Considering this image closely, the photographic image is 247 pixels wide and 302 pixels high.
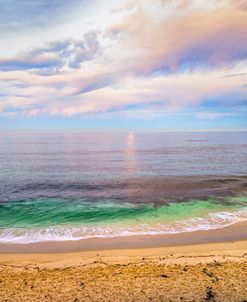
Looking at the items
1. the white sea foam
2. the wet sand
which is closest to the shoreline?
the white sea foam

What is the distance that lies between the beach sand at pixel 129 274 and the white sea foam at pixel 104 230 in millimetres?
2155

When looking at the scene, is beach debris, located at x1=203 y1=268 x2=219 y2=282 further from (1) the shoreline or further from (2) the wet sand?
(1) the shoreline

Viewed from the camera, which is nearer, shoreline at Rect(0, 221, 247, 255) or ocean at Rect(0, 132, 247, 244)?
shoreline at Rect(0, 221, 247, 255)

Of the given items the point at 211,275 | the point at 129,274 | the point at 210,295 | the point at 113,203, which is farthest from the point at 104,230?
the point at 210,295

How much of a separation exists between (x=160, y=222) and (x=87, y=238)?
5520 mm

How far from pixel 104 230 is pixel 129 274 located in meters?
7.35

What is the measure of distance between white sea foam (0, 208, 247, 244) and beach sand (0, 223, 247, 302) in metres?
2.16

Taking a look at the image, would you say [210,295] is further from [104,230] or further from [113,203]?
[113,203]

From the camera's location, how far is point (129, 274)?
1112cm

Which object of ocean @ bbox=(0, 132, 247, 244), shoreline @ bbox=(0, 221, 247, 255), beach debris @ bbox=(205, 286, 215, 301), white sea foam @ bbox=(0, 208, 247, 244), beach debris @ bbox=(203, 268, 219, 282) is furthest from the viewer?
ocean @ bbox=(0, 132, 247, 244)

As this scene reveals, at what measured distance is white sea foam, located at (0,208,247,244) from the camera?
55.5ft

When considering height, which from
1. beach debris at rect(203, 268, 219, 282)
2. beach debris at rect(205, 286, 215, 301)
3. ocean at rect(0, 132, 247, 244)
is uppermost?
beach debris at rect(205, 286, 215, 301)

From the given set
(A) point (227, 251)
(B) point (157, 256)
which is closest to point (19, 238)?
(B) point (157, 256)

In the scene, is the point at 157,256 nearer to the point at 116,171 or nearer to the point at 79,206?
the point at 79,206
